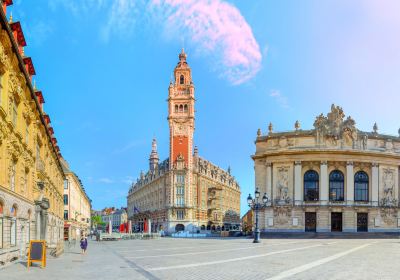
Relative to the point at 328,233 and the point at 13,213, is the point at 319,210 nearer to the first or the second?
the point at 328,233

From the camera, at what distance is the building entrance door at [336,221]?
243ft

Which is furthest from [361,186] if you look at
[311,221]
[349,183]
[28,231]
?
[28,231]

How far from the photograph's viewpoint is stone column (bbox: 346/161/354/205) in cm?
7419

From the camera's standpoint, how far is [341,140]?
75.6 metres

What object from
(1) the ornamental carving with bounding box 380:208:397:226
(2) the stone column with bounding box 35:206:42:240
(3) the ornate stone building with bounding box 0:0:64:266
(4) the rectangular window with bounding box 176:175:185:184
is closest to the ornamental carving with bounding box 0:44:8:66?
(3) the ornate stone building with bounding box 0:0:64:266

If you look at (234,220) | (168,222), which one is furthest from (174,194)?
(234,220)

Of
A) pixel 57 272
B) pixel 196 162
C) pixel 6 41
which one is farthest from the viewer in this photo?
pixel 196 162

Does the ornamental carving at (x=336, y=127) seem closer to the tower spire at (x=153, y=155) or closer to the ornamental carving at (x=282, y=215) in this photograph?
the ornamental carving at (x=282, y=215)

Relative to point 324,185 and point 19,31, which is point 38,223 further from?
point 324,185

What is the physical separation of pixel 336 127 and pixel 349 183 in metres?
8.59

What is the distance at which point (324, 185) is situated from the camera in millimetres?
74375

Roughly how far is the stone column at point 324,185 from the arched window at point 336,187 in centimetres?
127

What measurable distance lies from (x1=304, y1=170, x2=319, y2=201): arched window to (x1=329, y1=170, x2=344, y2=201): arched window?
2074mm

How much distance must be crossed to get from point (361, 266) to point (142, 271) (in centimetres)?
1038
